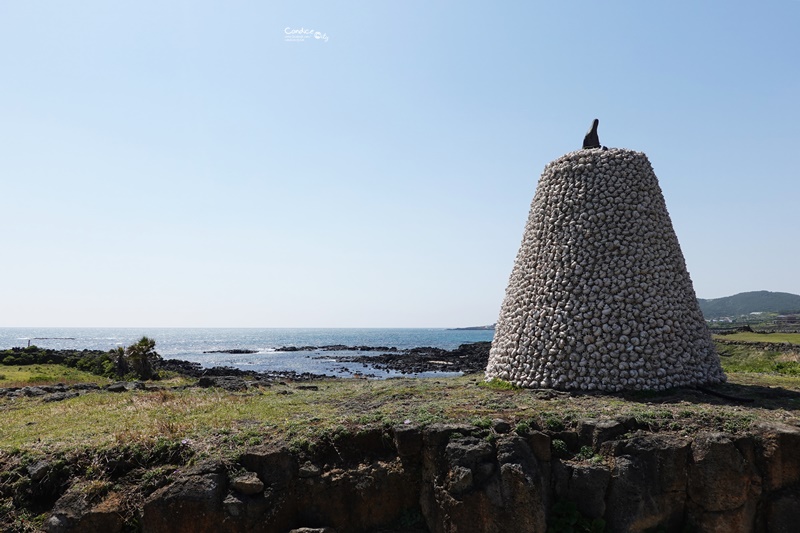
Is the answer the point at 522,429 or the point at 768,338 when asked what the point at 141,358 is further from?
the point at 768,338

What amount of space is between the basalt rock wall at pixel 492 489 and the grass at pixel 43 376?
1019 inches

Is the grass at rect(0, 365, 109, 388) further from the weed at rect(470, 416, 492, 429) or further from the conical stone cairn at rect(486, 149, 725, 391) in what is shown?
the weed at rect(470, 416, 492, 429)

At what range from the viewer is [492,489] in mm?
7938

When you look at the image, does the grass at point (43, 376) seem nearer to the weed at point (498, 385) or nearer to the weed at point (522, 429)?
the weed at point (498, 385)

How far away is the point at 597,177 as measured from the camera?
14398 millimetres

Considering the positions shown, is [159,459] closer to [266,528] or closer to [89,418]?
[266,528]

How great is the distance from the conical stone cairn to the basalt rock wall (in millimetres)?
4115

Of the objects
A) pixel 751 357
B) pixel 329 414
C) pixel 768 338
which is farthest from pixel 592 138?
pixel 768 338

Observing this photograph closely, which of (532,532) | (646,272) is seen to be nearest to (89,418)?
(532,532)

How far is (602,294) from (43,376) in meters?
34.8

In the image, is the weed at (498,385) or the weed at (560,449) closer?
the weed at (560,449)

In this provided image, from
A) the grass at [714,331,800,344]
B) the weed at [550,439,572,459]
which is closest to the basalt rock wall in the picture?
the weed at [550,439,572,459]

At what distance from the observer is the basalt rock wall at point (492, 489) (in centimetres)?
785

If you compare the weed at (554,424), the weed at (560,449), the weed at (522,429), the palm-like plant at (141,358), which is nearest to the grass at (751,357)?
the weed at (554,424)
